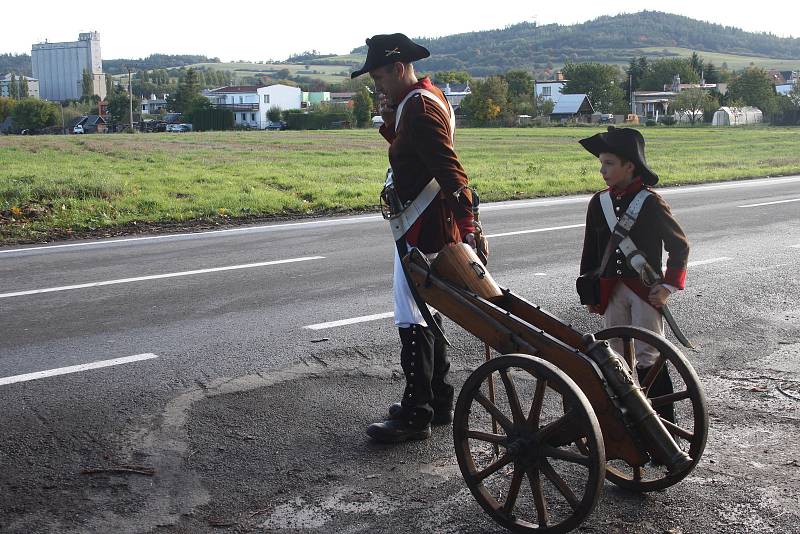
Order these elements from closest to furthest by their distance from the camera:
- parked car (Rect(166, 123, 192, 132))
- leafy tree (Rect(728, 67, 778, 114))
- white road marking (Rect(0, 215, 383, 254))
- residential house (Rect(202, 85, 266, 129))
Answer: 1. white road marking (Rect(0, 215, 383, 254))
2. leafy tree (Rect(728, 67, 778, 114))
3. parked car (Rect(166, 123, 192, 132))
4. residential house (Rect(202, 85, 266, 129))

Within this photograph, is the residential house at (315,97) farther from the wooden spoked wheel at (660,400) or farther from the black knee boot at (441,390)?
the wooden spoked wheel at (660,400)

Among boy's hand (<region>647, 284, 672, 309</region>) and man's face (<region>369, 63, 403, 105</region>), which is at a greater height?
man's face (<region>369, 63, 403, 105</region>)

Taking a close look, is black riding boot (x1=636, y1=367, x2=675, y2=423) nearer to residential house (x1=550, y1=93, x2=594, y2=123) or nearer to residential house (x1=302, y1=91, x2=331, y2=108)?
residential house (x1=550, y1=93, x2=594, y2=123)

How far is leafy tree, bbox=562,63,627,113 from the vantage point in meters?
133

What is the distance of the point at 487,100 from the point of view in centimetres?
10606

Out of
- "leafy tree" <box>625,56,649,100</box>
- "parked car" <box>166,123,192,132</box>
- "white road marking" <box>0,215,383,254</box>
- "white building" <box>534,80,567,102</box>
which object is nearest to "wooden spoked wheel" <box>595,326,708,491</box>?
"white road marking" <box>0,215,383,254</box>

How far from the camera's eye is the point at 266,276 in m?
8.98

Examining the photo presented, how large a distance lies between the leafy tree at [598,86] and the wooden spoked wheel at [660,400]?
13350 cm

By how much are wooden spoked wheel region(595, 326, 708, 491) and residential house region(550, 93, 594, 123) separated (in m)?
121

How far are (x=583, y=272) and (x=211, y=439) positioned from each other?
6.93 feet

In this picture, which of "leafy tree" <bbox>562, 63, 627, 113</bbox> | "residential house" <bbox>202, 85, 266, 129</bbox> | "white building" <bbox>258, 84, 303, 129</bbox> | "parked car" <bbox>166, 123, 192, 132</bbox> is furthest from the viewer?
"white building" <bbox>258, 84, 303, 129</bbox>

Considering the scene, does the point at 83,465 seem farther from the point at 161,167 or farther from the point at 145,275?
the point at 161,167

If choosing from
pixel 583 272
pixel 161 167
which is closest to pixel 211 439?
pixel 583 272

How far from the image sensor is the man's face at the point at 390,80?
15.0ft
